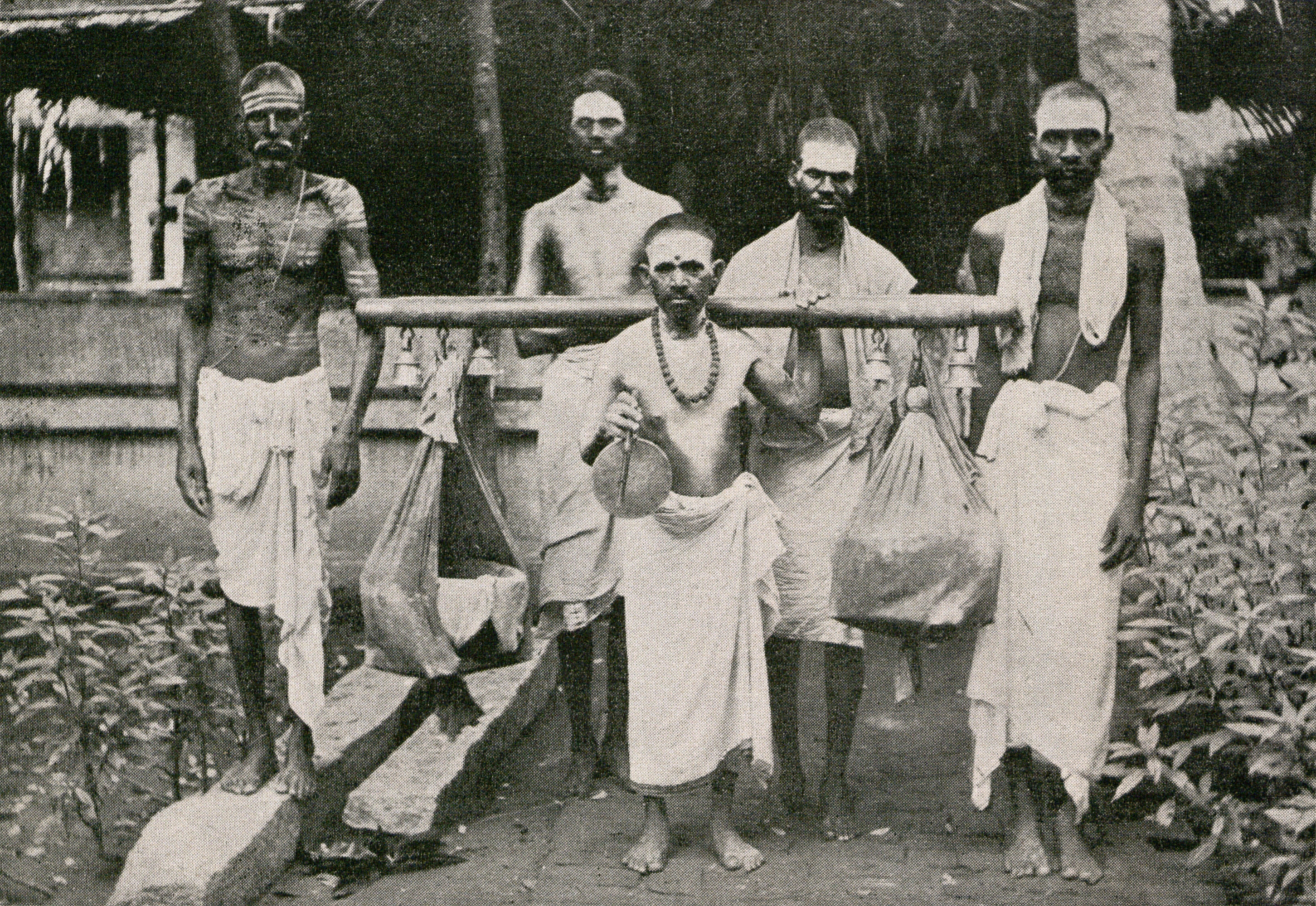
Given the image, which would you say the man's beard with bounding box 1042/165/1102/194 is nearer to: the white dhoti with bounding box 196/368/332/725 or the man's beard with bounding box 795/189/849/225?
the man's beard with bounding box 795/189/849/225

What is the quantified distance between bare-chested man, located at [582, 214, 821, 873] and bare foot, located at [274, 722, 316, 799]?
0.95m

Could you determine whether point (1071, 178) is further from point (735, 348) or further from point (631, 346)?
point (631, 346)

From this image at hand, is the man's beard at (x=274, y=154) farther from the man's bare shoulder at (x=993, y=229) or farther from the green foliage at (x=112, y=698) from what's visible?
the man's bare shoulder at (x=993, y=229)

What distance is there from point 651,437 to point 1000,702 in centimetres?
120

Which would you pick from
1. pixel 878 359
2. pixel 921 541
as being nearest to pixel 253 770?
pixel 921 541

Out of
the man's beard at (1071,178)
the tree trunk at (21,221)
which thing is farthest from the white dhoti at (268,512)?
the tree trunk at (21,221)

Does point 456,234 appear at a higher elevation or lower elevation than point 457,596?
higher

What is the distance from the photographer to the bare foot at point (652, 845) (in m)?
4.27

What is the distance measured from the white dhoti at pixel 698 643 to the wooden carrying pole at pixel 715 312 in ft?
1.59

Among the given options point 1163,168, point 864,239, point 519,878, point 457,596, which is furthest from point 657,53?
point 519,878

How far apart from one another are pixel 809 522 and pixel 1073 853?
46.6 inches

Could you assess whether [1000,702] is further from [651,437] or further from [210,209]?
[210,209]

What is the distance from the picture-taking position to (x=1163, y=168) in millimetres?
6238

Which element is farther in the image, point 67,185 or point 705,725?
point 67,185
